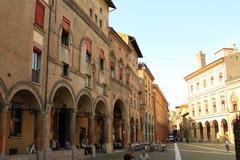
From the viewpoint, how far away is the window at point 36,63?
714 inches

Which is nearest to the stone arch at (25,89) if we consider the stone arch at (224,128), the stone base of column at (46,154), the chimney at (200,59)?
the stone base of column at (46,154)

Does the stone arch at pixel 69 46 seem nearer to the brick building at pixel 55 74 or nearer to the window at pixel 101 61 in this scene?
the brick building at pixel 55 74

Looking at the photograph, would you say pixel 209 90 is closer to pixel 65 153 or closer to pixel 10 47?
pixel 65 153

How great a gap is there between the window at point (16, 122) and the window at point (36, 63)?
223 centimetres

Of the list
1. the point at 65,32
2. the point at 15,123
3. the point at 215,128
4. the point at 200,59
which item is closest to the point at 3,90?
the point at 15,123

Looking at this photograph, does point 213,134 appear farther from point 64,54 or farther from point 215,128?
point 64,54

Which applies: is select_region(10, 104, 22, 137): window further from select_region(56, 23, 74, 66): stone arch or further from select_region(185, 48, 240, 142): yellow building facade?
select_region(185, 48, 240, 142): yellow building facade

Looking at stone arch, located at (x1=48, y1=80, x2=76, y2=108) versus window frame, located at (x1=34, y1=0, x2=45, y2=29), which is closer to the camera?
window frame, located at (x1=34, y1=0, x2=45, y2=29)

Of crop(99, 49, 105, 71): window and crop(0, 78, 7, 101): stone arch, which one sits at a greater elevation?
crop(99, 49, 105, 71): window

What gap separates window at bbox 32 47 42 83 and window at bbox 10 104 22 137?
2227 millimetres

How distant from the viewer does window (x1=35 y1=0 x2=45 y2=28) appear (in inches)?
728

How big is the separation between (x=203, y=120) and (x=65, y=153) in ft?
149

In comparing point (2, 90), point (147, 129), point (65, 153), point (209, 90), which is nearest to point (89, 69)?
point (65, 153)

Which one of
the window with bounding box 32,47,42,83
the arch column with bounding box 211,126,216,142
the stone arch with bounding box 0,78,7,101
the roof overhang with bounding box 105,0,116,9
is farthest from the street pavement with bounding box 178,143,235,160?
the arch column with bounding box 211,126,216,142
